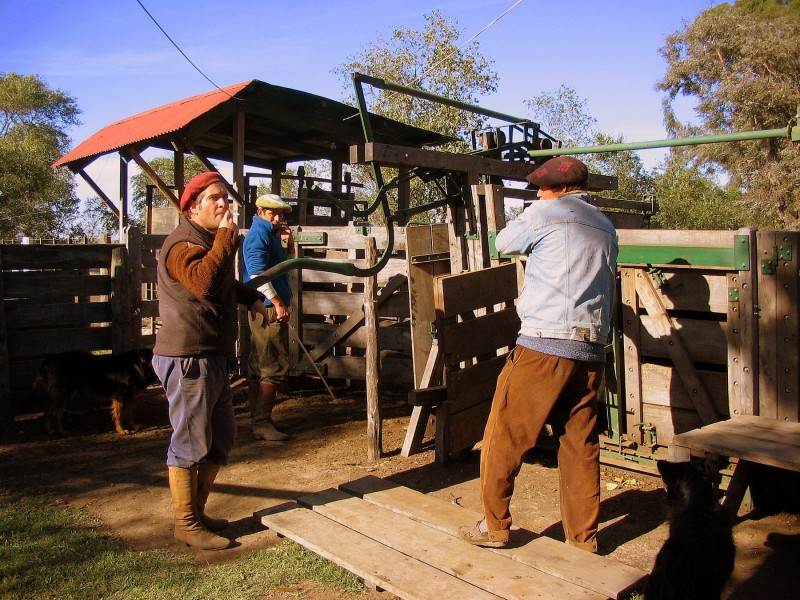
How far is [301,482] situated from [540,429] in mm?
2529

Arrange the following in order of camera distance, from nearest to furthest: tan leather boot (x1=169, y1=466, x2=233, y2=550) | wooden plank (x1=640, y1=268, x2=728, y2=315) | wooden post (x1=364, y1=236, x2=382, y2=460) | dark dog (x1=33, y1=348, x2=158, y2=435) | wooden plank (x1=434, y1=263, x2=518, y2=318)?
tan leather boot (x1=169, y1=466, x2=233, y2=550) → wooden plank (x1=640, y1=268, x2=728, y2=315) → wooden plank (x1=434, y1=263, x2=518, y2=318) → wooden post (x1=364, y1=236, x2=382, y2=460) → dark dog (x1=33, y1=348, x2=158, y2=435)

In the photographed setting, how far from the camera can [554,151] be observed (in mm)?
5926

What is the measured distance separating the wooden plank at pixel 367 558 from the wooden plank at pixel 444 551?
0.17ft

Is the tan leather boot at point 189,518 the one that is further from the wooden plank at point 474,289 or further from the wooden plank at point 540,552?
the wooden plank at point 474,289

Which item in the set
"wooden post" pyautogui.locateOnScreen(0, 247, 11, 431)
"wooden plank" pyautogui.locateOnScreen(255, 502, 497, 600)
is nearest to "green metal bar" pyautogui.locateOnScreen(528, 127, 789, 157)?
"wooden plank" pyautogui.locateOnScreen(255, 502, 497, 600)

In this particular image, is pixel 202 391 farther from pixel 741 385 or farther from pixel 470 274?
pixel 741 385

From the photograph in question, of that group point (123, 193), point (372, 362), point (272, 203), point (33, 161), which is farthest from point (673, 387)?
point (33, 161)

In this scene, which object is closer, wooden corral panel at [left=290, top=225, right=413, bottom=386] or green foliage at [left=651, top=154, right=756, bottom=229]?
wooden corral panel at [left=290, top=225, right=413, bottom=386]

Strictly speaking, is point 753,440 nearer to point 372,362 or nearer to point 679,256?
point 679,256

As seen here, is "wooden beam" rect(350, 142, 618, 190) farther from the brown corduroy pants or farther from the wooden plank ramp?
the wooden plank ramp

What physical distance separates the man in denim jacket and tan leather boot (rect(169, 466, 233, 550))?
1.47m

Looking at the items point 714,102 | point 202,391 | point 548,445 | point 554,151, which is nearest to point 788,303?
point 548,445

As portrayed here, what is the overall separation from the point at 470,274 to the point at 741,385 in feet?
6.45

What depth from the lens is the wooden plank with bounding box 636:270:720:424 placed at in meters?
4.51
